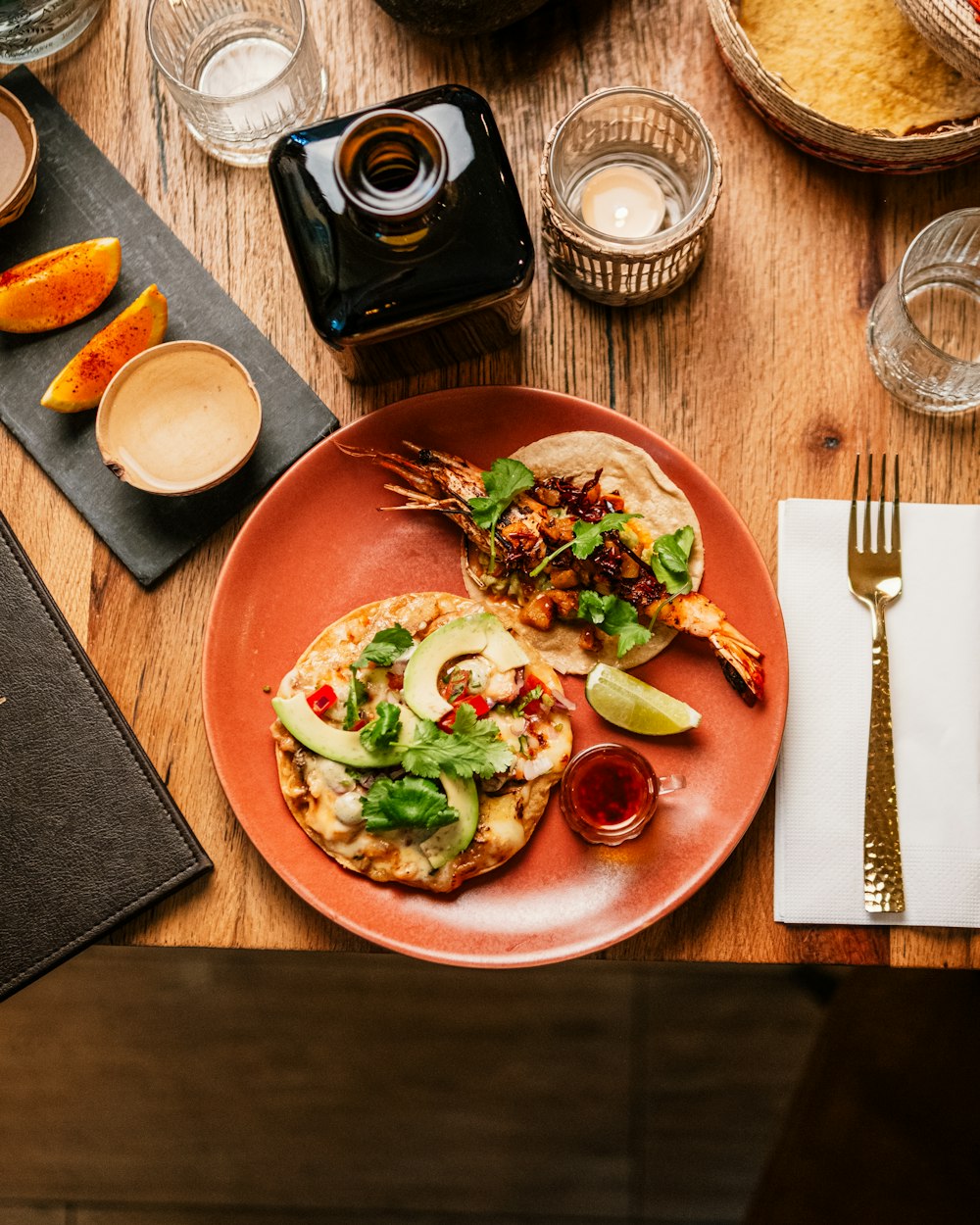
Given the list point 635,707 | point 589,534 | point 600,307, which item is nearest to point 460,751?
point 635,707

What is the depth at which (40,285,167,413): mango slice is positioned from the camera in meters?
1.65

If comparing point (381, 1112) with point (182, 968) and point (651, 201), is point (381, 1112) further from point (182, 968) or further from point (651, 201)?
point (651, 201)

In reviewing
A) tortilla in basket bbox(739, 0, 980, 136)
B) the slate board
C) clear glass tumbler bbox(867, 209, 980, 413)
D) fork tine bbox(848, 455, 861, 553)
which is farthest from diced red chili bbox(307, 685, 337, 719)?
tortilla in basket bbox(739, 0, 980, 136)

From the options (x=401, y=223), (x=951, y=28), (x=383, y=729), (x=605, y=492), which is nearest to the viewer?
(x=401, y=223)

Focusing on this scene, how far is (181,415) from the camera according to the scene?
1648mm

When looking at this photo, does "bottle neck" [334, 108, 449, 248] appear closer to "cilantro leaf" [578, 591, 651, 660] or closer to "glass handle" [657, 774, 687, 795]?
"cilantro leaf" [578, 591, 651, 660]

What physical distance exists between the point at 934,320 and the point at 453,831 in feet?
3.94

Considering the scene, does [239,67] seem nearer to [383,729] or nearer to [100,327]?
[100,327]

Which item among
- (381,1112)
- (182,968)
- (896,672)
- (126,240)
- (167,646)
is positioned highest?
(126,240)

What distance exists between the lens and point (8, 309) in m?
1.65

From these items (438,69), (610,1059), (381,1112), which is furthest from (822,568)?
(381,1112)

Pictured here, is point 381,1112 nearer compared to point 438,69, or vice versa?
point 438,69

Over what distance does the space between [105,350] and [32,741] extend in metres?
0.67

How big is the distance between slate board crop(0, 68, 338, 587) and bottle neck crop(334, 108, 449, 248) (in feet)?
1.41
